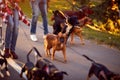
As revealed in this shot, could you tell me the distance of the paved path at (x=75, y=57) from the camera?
7.97m

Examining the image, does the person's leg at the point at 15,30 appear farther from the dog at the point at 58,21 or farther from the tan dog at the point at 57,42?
the dog at the point at 58,21

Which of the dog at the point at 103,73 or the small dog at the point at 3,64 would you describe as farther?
the small dog at the point at 3,64

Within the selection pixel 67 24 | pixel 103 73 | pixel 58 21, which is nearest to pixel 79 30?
pixel 58 21

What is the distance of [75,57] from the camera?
9289mm

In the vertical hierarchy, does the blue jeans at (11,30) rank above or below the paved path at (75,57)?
above

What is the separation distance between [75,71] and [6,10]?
5.78 ft

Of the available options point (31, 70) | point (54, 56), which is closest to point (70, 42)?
point (54, 56)

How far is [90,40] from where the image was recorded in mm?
11539

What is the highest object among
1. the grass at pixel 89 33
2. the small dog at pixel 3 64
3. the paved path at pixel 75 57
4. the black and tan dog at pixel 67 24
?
the black and tan dog at pixel 67 24

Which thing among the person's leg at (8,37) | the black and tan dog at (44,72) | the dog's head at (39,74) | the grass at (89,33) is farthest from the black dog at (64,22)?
the dog's head at (39,74)

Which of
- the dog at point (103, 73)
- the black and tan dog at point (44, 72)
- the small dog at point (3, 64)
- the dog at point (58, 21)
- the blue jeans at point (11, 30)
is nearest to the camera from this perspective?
the dog at point (103, 73)

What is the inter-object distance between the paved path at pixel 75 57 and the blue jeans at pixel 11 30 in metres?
0.35

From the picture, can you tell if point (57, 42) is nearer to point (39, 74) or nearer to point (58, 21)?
point (58, 21)

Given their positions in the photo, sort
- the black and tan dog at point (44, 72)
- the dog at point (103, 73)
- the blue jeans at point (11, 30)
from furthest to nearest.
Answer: the blue jeans at point (11, 30) → the black and tan dog at point (44, 72) → the dog at point (103, 73)
